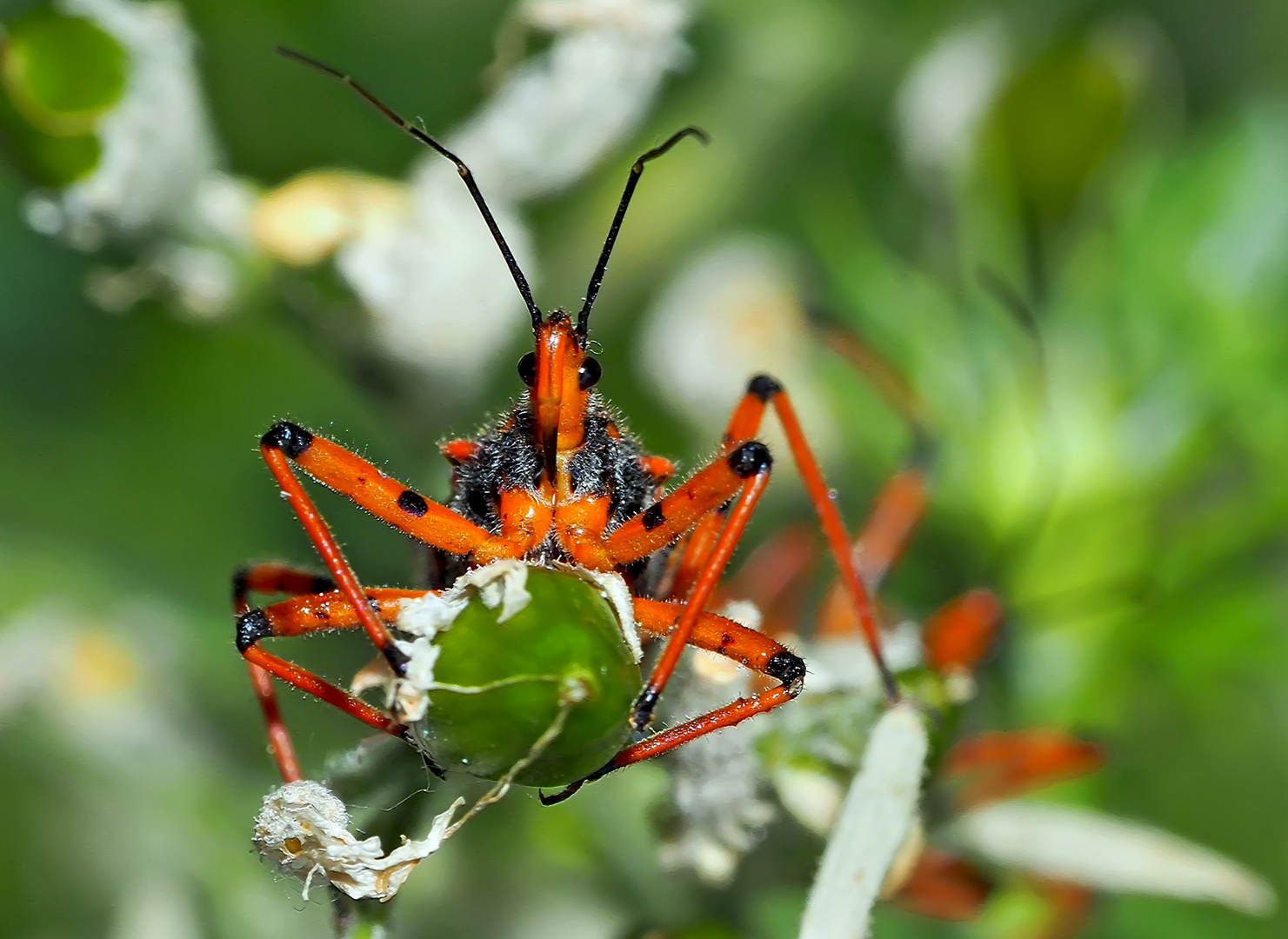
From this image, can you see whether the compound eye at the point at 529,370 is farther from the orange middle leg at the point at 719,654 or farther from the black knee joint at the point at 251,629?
the black knee joint at the point at 251,629

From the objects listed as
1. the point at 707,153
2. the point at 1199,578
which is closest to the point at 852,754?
the point at 1199,578

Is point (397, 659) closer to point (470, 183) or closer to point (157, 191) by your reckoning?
point (470, 183)

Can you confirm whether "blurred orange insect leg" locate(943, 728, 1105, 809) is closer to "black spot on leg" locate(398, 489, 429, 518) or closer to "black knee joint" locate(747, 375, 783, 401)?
"black knee joint" locate(747, 375, 783, 401)

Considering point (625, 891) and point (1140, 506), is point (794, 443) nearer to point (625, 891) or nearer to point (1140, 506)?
point (625, 891)

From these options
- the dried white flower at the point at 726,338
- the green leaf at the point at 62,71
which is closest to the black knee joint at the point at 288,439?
the green leaf at the point at 62,71

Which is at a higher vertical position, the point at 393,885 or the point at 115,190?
the point at 115,190

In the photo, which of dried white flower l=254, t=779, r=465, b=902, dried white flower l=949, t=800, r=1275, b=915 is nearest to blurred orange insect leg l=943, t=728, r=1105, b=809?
dried white flower l=949, t=800, r=1275, b=915

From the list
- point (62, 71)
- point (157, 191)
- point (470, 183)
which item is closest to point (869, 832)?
point (470, 183)
